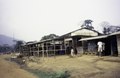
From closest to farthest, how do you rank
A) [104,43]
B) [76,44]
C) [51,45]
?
[104,43] → [76,44] → [51,45]

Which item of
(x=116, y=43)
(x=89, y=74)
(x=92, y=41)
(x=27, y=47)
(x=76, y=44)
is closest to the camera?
(x=89, y=74)

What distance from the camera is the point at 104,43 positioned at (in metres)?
24.6

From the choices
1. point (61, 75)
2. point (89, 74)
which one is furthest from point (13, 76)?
point (89, 74)

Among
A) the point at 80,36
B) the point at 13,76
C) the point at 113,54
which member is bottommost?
the point at 13,76

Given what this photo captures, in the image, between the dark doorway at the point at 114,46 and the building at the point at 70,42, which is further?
the building at the point at 70,42

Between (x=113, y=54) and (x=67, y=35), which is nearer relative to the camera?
(x=113, y=54)

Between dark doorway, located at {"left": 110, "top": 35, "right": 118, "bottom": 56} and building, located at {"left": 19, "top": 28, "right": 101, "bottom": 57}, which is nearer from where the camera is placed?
dark doorway, located at {"left": 110, "top": 35, "right": 118, "bottom": 56}

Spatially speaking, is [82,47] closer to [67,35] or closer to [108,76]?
[67,35]

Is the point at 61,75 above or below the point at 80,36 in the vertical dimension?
below

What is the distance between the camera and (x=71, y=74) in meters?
14.6

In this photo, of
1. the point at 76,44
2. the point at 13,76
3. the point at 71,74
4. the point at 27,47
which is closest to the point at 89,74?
the point at 71,74

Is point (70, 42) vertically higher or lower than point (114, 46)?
higher

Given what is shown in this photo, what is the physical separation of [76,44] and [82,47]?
219cm

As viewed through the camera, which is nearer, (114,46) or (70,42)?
(114,46)
